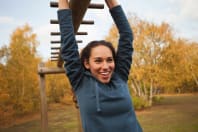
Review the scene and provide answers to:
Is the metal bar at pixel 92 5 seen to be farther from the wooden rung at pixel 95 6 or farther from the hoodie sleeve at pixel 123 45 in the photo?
the hoodie sleeve at pixel 123 45

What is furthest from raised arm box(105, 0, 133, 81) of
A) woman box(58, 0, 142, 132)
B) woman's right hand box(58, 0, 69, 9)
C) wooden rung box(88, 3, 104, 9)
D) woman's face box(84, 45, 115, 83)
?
wooden rung box(88, 3, 104, 9)

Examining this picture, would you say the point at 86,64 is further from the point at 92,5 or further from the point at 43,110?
the point at 43,110

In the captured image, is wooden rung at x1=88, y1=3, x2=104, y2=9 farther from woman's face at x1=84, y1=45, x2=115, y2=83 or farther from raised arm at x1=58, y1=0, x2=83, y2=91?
woman's face at x1=84, y1=45, x2=115, y2=83

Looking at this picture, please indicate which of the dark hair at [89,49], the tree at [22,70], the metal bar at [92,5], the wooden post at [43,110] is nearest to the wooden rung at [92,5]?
the metal bar at [92,5]

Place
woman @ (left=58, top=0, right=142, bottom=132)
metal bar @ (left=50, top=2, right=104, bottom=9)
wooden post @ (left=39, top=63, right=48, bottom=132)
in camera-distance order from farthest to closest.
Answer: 1. wooden post @ (left=39, top=63, right=48, bottom=132)
2. metal bar @ (left=50, top=2, right=104, bottom=9)
3. woman @ (left=58, top=0, right=142, bottom=132)

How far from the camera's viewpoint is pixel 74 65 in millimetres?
1205

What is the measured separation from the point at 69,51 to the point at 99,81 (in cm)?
24

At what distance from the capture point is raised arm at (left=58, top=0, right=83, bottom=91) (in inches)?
47.0

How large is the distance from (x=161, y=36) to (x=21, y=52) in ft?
32.5

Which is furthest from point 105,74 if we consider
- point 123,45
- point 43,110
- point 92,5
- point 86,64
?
point 43,110

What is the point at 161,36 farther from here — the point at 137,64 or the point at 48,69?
the point at 48,69

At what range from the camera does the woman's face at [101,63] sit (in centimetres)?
114

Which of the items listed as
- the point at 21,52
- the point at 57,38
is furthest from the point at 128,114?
the point at 21,52

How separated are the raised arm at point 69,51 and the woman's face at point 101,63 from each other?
0.26 feet
